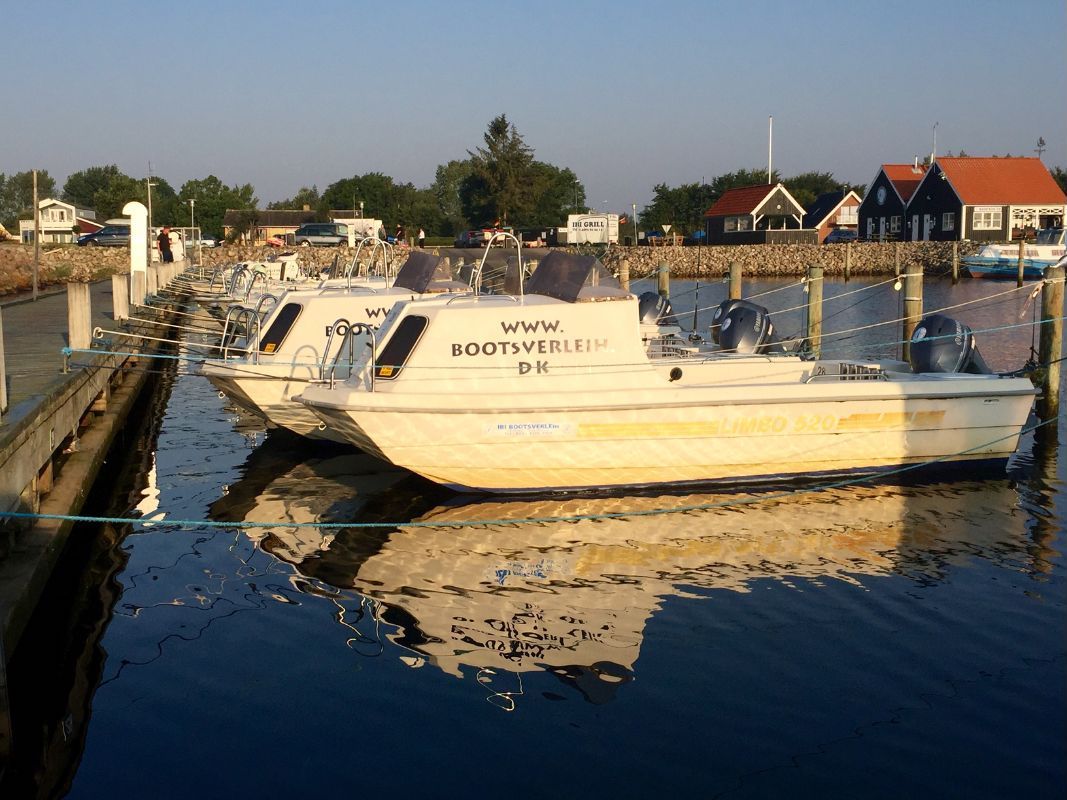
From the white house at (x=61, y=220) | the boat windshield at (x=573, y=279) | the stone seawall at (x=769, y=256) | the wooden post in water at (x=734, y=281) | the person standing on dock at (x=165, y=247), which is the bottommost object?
the boat windshield at (x=573, y=279)

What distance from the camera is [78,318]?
15.5 metres

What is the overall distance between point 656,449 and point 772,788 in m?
6.52

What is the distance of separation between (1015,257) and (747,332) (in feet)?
158

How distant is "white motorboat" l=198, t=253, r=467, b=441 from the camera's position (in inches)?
628

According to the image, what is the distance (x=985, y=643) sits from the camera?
9.18 m

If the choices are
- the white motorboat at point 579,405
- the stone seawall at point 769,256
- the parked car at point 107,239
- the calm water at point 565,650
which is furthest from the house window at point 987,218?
the calm water at point 565,650

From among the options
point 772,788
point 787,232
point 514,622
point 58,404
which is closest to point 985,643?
point 772,788

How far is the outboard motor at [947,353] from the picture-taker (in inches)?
603

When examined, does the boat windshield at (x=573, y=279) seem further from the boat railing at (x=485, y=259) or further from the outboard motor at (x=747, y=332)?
the outboard motor at (x=747, y=332)

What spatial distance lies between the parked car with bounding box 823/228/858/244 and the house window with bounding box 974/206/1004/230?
12.4 meters

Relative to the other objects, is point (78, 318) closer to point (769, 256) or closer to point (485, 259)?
point (485, 259)

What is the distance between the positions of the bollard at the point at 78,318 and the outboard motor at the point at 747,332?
28.9ft

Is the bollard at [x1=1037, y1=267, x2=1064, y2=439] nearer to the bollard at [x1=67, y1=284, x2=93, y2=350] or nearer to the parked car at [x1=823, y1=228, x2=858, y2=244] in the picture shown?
the bollard at [x1=67, y1=284, x2=93, y2=350]

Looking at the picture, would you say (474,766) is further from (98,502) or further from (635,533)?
(98,502)
